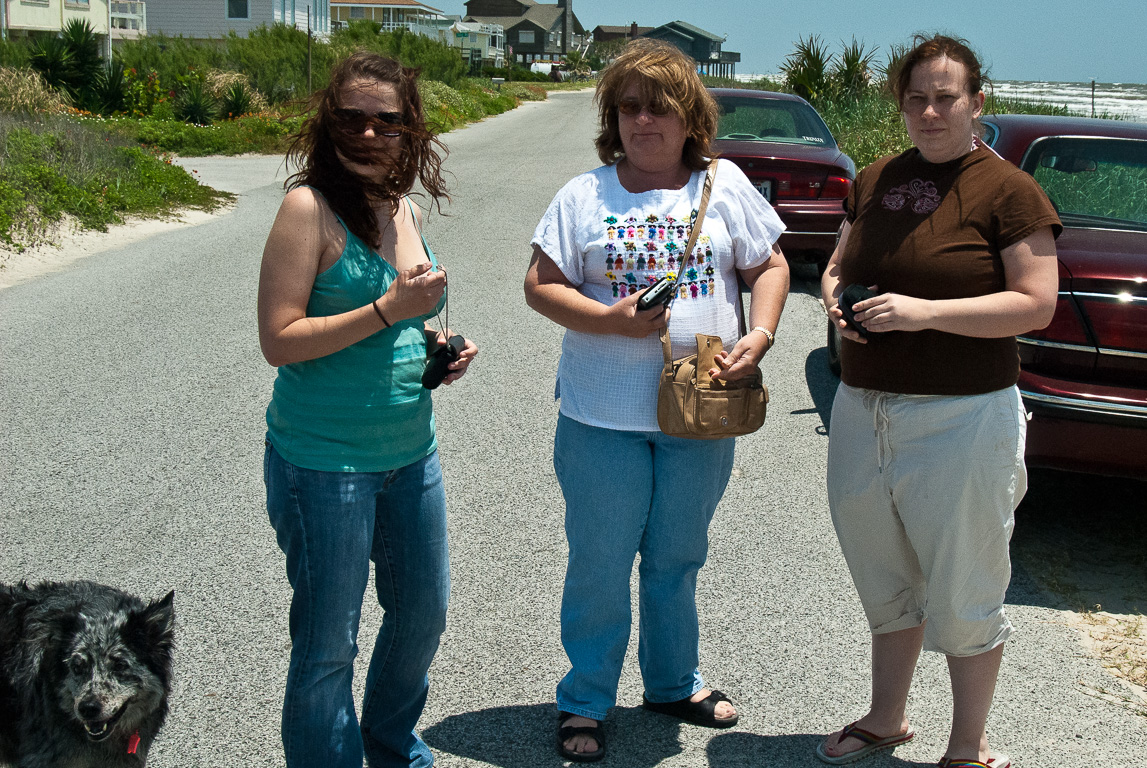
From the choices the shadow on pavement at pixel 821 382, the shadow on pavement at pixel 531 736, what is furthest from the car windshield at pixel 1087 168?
the shadow on pavement at pixel 531 736

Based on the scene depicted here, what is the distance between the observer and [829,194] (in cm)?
931

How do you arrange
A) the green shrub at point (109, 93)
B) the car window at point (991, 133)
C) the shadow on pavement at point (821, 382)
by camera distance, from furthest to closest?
the green shrub at point (109, 93), the shadow on pavement at point (821, 382), the car window at point (991, 133)

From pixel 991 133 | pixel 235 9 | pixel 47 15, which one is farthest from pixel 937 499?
pixel 235 9

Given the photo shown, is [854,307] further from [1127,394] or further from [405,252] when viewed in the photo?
[1127,394]

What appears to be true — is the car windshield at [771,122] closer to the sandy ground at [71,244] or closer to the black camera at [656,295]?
the sandy ground at [71,244]

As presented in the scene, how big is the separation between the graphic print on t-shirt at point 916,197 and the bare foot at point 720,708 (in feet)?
5.13

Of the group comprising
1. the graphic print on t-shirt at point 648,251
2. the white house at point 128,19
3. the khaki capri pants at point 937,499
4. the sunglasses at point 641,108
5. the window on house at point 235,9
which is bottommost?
the khaki capri pants at point 937,499

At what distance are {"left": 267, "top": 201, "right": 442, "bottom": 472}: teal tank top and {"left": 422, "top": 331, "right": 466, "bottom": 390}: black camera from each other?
5cm

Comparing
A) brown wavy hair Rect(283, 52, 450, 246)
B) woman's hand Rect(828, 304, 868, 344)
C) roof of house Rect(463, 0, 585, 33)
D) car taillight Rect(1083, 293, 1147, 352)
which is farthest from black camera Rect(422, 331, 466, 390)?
roof of house Rect(463, 0, 585, 33)

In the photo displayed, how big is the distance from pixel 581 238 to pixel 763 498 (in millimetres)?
2603

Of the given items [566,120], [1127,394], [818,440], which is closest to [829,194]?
[818,440]

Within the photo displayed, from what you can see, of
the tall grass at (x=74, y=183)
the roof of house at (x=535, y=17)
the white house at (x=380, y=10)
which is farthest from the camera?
the roof of house at (x=535, y=17)

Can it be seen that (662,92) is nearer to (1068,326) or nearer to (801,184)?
(1068,326)

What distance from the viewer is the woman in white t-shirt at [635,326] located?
276 cm
